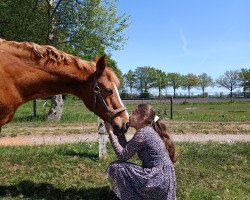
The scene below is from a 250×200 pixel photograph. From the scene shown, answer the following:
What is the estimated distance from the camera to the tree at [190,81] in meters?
106

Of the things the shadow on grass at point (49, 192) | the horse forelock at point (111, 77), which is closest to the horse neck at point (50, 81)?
the horse forelock at point (111, 77)

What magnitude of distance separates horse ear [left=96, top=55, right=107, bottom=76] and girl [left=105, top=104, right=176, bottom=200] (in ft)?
2.43

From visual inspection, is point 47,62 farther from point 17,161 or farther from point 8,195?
point 17,161

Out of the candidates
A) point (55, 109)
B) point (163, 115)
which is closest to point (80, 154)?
point (163, 115)

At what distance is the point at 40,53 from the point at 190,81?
10229cm

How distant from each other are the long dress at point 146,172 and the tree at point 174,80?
10611cm

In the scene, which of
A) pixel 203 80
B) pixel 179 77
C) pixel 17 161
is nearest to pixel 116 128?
pixel 17 161

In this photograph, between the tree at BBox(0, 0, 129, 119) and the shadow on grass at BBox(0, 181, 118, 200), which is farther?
the tree at BBox(0, 0, 129, 119)

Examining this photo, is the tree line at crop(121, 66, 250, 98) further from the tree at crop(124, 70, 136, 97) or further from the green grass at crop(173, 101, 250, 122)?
the green grass at crop(173, 101, 250, 122)

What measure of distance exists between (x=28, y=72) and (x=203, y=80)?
9974 centimetres

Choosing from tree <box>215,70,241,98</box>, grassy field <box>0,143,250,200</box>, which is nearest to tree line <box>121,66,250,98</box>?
tree <box>215,70,241,98</box>

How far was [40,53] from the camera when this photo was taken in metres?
5.81

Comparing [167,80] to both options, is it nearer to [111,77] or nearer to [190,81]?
[190,81]

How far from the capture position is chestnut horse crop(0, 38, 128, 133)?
561cm
